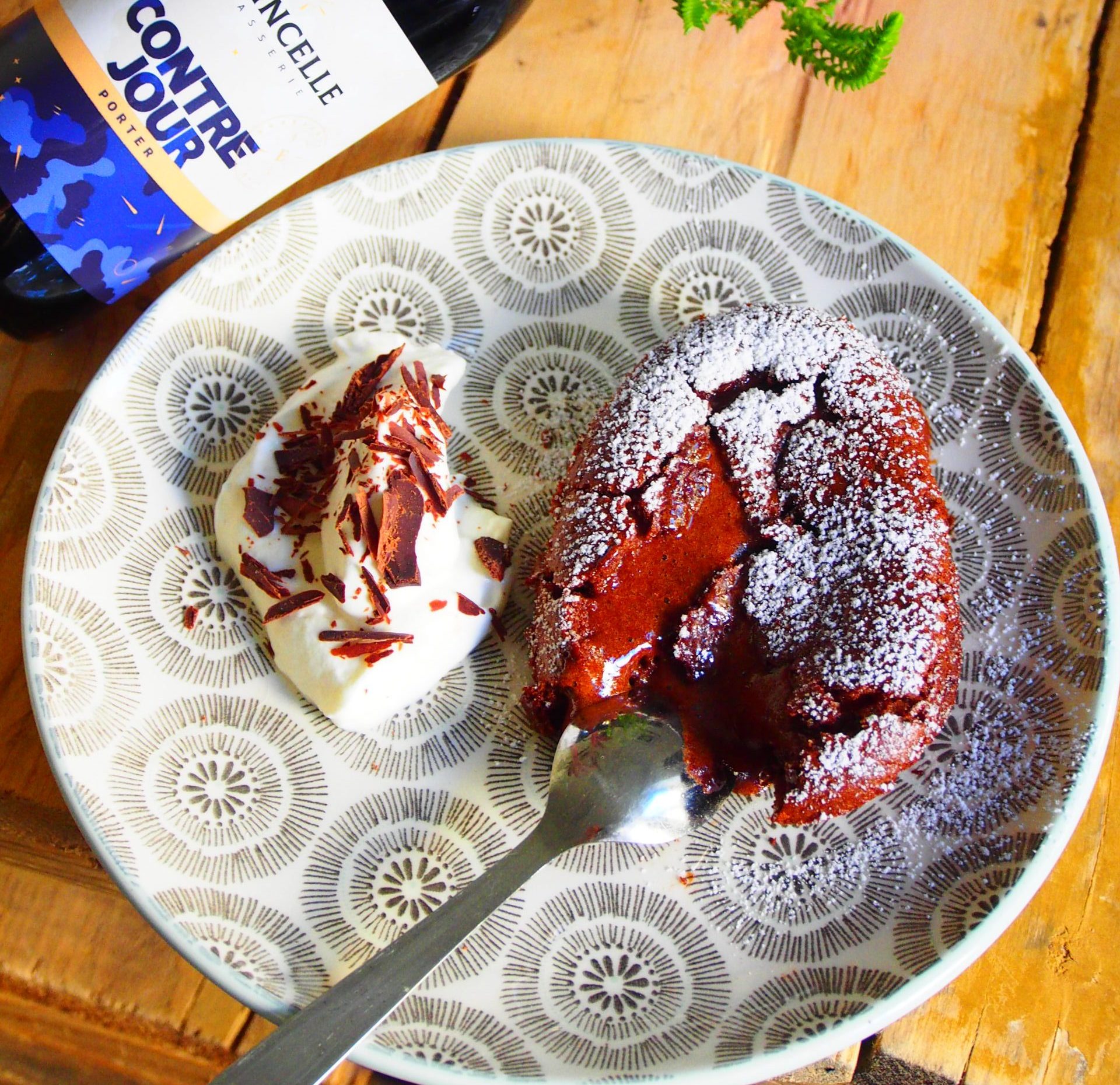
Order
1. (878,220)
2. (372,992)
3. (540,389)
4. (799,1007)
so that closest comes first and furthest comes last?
(372,992)
(799,1007)
(540,389)
(878,220)

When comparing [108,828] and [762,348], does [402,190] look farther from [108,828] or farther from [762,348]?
[108,828]

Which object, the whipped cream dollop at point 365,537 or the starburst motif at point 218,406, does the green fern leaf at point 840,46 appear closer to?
the whipped cream dollop at point 365,537

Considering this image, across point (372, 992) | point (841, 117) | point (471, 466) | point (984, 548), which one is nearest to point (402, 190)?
point (471, 466)

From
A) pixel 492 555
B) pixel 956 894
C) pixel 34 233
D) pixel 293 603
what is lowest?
pixel 956 894

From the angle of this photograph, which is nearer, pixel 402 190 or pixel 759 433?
pixel 759 433

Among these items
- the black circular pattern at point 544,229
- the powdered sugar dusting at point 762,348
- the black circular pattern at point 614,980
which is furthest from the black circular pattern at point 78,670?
the powdered sugar dusting at point 762,348

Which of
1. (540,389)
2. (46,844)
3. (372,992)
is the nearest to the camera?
(372,992)
